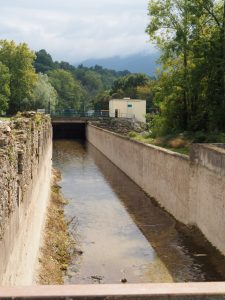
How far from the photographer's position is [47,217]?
1895cm

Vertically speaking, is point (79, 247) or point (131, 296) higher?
point (131, 296)

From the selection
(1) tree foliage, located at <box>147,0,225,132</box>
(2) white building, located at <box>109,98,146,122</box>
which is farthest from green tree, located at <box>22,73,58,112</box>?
(1) tree foliage, located at <box>147,0,225,132</box>

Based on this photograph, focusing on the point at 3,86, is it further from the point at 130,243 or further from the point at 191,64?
the point at 130,243

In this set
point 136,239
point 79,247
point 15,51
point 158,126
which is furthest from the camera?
point 15,51

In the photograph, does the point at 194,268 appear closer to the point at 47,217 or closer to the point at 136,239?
the point at 136,239

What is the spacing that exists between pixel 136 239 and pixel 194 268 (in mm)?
3749

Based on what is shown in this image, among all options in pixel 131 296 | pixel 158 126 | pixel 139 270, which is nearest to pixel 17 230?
pixel 131 296

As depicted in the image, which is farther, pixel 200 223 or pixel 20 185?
pixel 200 223

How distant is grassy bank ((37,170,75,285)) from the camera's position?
12623 mm

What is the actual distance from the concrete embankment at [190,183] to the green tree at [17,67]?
169 ft

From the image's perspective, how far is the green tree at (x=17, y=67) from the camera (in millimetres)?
77500

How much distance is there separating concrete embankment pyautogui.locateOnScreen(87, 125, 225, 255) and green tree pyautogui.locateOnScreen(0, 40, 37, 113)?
5144cm

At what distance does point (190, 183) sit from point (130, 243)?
3.52 meters

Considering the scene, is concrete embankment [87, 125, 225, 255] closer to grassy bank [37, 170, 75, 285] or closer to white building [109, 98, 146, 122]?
grassy bank [37, 170, 75, 285]
